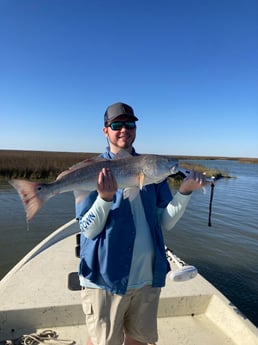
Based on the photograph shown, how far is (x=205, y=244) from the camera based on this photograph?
1097cm

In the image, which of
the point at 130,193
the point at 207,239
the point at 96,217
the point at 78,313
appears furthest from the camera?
the point at 207,239

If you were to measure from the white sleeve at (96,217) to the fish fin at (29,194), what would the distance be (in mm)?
545

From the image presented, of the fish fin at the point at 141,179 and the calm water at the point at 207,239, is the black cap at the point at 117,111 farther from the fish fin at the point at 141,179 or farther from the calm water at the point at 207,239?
the calm water at the point at 207,239

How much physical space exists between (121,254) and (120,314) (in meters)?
0.54

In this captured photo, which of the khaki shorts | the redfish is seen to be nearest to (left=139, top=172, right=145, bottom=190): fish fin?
the redfish

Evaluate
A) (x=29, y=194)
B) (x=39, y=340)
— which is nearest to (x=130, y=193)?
(x=29, y=194)

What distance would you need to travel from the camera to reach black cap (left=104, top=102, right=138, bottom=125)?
273 cm

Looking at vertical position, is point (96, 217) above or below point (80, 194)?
below

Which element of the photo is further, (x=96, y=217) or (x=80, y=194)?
(x=80, y=194)

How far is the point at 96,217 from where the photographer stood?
2.38 m

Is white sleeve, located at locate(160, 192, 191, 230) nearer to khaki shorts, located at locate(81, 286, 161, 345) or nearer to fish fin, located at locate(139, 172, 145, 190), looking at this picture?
fish fin, located at locate(139, 172, 145, 190)

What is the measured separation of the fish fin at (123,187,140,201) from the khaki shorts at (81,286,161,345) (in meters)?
0.78

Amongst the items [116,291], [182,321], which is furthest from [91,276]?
[182,321]

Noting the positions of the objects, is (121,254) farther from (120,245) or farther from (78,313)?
(78,313)
